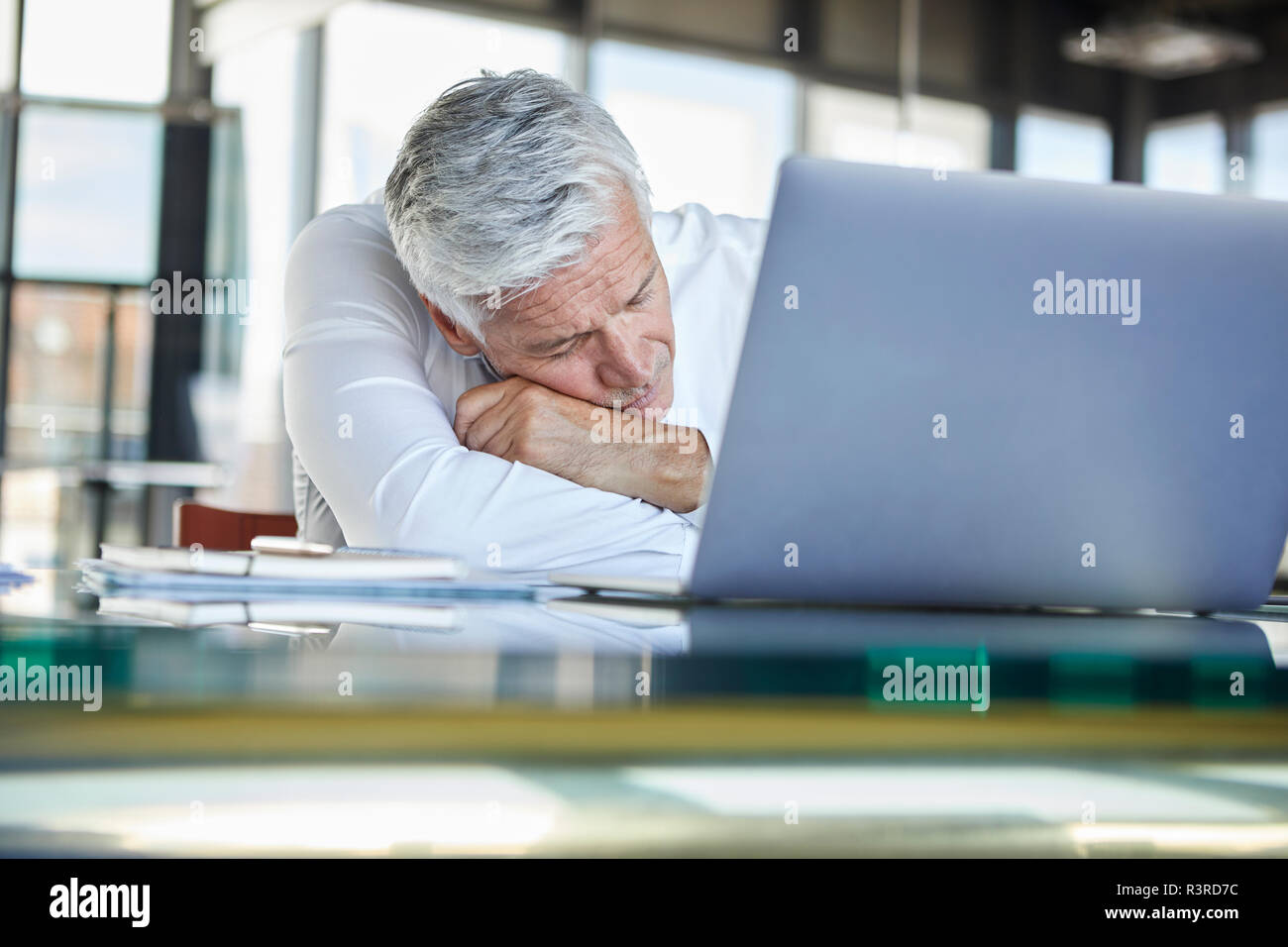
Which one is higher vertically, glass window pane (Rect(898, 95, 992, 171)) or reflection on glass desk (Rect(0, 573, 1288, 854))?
glass window pane (Rect(898, 95, 992, 171))

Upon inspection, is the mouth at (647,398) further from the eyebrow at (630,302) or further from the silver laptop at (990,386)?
the silver laptop at (990,386)

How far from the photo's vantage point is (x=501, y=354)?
5.38ft

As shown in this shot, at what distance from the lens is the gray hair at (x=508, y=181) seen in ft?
4.79

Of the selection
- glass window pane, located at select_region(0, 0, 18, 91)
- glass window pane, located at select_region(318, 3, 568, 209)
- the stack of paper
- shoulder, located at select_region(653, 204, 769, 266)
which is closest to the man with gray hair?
shoulder, located at select_region(653, 204, 769, 266)

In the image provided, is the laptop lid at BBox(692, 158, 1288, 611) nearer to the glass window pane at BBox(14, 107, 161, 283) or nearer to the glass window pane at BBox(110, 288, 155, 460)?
the glass window pane at BBox(110, 288, 155, 460)

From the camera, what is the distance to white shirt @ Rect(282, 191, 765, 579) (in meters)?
1.26

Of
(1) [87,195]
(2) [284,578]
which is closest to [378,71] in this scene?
(1) [87,195]

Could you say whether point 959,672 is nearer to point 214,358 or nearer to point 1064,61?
point 214,358

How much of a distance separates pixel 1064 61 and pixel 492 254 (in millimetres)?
6937

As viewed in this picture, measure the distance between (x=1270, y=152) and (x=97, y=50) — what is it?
21.1 ft

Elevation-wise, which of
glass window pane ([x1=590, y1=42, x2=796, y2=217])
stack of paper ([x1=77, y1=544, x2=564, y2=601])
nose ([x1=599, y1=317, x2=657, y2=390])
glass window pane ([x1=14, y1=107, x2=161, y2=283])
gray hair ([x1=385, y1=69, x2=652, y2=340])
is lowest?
stack of paper ([x1=77, y1=544, x2=564, y2=601])

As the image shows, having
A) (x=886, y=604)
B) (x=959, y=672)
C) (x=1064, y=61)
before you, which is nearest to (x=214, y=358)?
(x=1064, y=61)

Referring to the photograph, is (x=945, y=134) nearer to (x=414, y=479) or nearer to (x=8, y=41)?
(x=8, y=41)

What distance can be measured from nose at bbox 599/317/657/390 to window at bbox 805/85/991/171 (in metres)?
5.35
